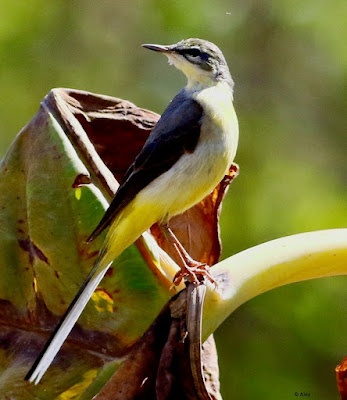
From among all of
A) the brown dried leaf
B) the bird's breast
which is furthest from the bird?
the brown dried leaf

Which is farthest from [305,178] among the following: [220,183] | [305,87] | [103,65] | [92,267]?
[92,267]

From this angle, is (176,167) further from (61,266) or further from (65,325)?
(65,325)

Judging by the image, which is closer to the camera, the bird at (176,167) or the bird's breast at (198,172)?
the bird at (176,167)

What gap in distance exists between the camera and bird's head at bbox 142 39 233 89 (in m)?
3.65

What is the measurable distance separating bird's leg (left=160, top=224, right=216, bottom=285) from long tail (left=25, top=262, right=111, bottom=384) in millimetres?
236

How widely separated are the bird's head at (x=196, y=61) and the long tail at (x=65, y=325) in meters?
1.27

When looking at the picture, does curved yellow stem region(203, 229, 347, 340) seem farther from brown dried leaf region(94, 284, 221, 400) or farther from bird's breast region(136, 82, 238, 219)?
bird's breast region(136, 82, 238, 219)

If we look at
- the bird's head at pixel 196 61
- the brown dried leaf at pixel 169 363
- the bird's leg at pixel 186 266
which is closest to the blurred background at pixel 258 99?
the bird's head at pixel 196 61

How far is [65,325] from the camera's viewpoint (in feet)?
8.23

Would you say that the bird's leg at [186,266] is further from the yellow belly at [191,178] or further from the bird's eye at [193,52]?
the bird's eye at [193,52]

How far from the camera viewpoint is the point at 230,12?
5586 mm

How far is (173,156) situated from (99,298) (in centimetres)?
79

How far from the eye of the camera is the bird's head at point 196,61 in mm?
3650

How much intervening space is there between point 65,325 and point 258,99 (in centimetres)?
349
